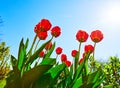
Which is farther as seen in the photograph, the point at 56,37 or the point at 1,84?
the point at 56,37

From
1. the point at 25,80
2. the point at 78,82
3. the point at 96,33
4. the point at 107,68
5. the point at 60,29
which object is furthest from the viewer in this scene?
the point at 107,68

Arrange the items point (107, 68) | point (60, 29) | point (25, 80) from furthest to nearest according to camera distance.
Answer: point (107, 68), point (60, 29), point (25, 80)

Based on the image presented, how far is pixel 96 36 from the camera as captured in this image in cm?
439

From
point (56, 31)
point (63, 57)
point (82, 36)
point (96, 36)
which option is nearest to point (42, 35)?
point (56, 31)

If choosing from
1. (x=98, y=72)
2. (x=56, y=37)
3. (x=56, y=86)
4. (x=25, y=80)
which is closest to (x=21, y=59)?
(x=25, y=80)

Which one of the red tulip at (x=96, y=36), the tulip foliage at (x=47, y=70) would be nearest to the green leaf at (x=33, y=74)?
the tulip foliage at (x=47, y=70)

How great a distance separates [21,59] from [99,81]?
110 centimetres

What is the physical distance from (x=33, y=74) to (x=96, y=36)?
153 centimetres

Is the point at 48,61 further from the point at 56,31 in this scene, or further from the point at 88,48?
the point at 56,31

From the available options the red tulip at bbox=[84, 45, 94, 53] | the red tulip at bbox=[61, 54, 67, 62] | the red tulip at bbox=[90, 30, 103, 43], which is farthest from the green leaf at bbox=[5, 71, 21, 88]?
the red tulip at bbox=[61, 54, 67, 62]

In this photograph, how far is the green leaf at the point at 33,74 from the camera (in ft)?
10.3

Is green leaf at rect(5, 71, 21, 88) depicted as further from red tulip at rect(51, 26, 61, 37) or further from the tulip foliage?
red tulip at rect(51, 26, 61, 37)

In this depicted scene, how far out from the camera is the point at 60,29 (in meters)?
4.68

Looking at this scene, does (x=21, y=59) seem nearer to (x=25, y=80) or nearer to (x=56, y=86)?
(x=25, y=80)
